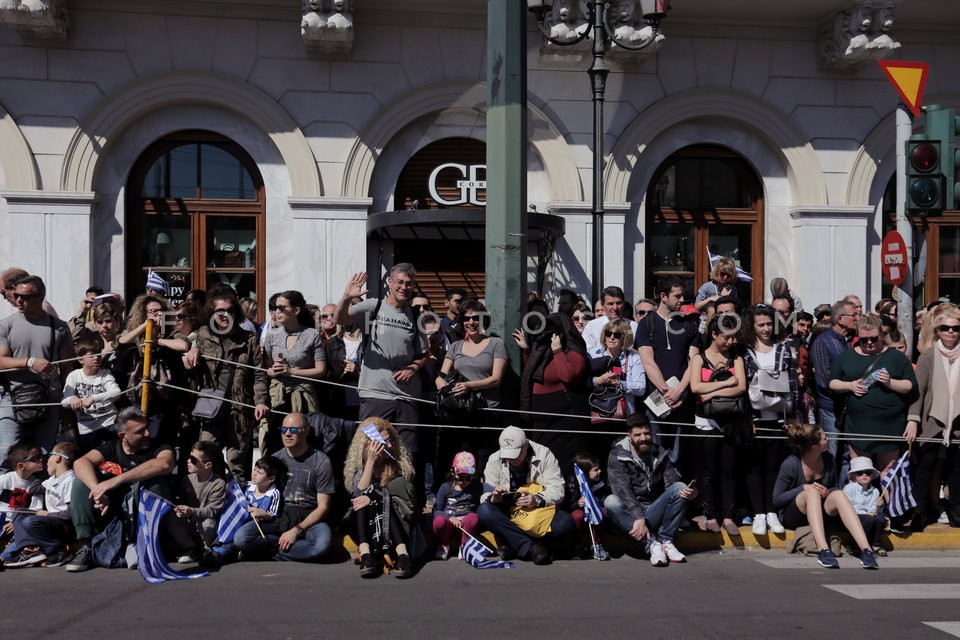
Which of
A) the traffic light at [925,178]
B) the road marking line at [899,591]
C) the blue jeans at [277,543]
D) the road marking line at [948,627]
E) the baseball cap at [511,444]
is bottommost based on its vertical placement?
the road marking line at [899,591]

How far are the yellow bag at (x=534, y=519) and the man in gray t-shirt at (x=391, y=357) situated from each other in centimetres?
112

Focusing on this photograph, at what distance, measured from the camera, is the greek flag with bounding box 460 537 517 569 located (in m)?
7.98

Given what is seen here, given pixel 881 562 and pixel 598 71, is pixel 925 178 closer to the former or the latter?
pixel 881 562

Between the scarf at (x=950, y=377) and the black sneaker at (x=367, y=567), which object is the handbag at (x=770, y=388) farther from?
the black sneaker at (x=367, y=567)

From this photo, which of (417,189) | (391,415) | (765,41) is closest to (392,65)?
(417,189)

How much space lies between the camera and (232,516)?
8023 mm

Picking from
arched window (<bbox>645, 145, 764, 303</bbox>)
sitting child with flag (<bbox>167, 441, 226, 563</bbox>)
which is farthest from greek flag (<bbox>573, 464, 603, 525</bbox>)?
arched window (<bbox>645, 145, 764, 303</bbox>)

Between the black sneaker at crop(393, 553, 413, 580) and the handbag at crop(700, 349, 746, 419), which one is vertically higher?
the handbag at crop(700, 349, 746, 419)

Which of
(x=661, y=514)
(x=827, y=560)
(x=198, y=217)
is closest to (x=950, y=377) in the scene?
(x=827, y=560)

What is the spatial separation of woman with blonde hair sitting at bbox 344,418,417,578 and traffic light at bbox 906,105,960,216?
211 inches

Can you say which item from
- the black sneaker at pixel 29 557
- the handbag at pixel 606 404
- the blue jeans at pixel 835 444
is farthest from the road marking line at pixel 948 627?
the black sneaker at pixel 29 557

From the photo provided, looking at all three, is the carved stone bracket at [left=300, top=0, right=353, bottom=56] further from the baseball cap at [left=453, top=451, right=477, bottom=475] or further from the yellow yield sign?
the baseball cap at [left=453, top=451, right=477, bottom=475]

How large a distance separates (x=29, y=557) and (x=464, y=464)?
11.2 ft

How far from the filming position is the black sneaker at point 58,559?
25.7 feet
